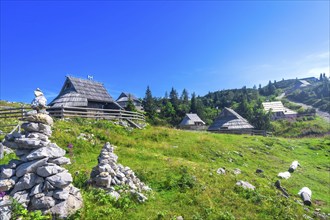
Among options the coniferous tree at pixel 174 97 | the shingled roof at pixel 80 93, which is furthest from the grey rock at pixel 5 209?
the coniferous tree at pixel 174 97

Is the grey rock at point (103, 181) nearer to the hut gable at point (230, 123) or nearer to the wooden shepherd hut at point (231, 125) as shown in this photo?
the wooden shepherd hut at point (231, 125)

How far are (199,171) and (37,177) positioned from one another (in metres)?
9.01

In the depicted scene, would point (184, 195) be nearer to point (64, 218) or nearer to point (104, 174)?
point (104, 174)

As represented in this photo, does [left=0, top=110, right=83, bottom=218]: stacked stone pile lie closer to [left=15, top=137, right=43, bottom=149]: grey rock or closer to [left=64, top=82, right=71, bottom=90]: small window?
[left=15, top=137, right=43, bottom=149]: grey rock

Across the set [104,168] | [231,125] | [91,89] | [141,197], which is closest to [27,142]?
[104,168]

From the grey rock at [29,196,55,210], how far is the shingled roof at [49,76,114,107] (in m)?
27.2

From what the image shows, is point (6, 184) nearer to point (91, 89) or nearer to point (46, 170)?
point (46, 170)

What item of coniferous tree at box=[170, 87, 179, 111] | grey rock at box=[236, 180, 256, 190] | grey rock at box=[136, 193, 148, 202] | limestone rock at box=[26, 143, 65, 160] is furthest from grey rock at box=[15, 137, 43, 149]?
coniferous tree at box=[170, 87, 179, 111]

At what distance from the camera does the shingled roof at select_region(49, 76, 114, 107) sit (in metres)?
Answer: 34.5

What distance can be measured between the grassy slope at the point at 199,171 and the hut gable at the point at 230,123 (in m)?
13.1

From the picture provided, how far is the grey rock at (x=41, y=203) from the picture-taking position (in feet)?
26.5

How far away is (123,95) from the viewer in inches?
3684

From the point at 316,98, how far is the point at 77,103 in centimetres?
14173

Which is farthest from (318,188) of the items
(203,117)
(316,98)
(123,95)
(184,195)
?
(316,98)
